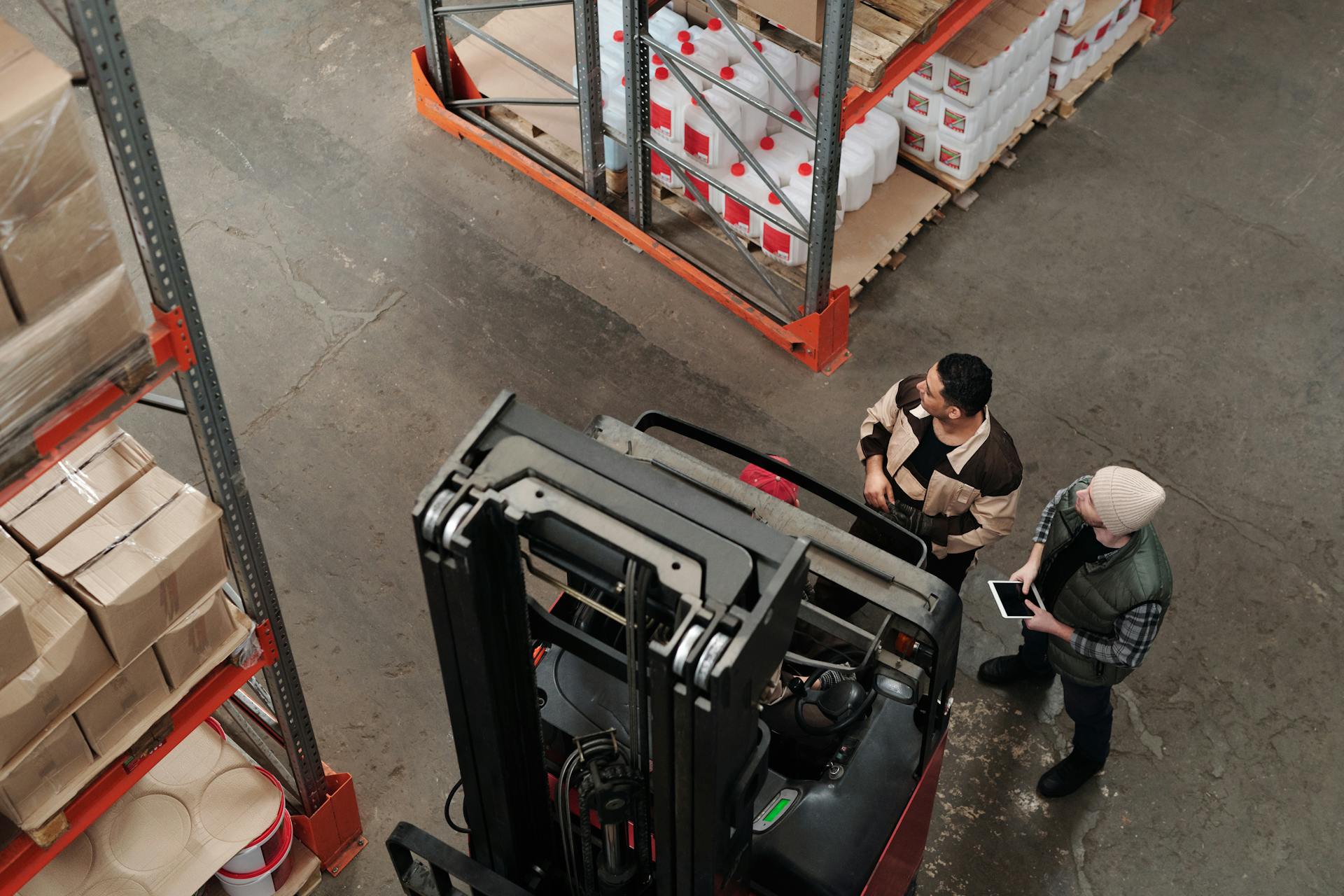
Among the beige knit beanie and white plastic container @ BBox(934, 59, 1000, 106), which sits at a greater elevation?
the beige knit beanie

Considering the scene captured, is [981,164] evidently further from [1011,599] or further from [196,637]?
[196,637]

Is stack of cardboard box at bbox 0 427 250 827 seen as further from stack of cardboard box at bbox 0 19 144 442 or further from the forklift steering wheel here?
the forklift steering wheel

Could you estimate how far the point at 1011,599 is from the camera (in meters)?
5.14

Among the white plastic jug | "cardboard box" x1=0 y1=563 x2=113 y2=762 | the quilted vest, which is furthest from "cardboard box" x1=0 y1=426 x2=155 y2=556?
the white plastic jug

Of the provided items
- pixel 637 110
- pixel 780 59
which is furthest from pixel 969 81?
pixel 637 110

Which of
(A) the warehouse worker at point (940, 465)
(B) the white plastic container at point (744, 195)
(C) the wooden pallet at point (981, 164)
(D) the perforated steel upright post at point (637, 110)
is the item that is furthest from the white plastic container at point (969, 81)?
(A) the warehouse worker at point (940, 465)

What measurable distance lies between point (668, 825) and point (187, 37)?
271 inches

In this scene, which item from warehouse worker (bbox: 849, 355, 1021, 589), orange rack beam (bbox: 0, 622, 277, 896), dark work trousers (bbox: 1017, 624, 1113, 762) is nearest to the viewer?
orange rack beam (bbox: 0, 622, 277, 896)

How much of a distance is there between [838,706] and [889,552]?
0.70m

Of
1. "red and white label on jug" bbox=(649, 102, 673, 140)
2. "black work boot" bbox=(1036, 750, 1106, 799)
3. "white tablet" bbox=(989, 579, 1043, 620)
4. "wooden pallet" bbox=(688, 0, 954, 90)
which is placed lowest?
"black work boot" bbox=(1036, 750, 1106, 799)

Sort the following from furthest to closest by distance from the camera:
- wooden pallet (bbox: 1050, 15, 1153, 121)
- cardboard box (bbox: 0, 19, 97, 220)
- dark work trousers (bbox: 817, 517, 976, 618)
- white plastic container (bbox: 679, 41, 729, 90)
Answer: wooden pallet (bbox: 1050, 15, 1153, 121)
white plastic container (bbox: 679, 41, 729, 90)
dark work trousers (bbox: 817, 517, 976, 618)
cardboard box (bbox: 0, 19, 97, 220)

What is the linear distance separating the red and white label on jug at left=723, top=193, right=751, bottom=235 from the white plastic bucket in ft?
12.2

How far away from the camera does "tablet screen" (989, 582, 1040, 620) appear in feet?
16.8

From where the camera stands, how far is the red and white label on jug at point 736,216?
23.6 ft
